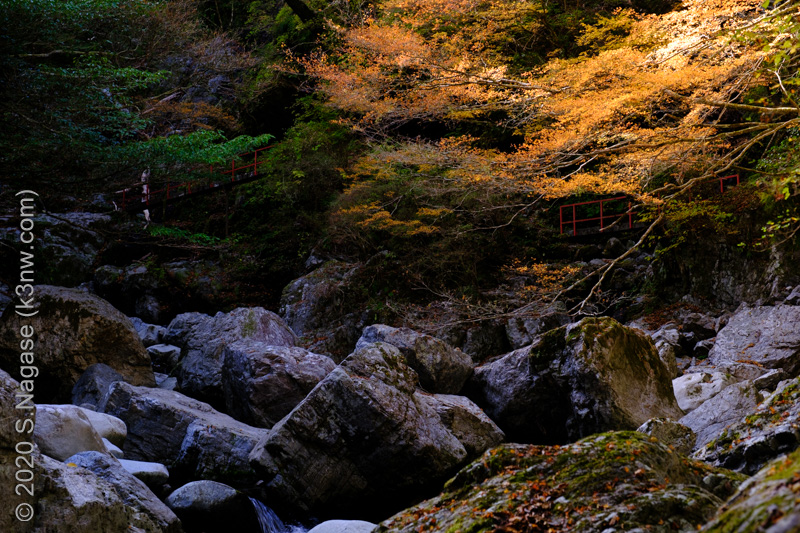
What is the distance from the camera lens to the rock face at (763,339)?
8398mm

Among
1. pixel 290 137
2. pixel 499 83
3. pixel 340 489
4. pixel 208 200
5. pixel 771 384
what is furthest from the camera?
pixel 208 200

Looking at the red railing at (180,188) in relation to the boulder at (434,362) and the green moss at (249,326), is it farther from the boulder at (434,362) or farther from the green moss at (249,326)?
the boulder at (434,362)

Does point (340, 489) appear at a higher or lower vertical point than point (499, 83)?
lower

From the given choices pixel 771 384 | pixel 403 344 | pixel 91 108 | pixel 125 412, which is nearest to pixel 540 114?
pixel 403 344

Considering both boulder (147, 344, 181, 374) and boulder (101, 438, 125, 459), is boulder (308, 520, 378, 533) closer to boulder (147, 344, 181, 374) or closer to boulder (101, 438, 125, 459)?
boulder (101, 438, 125, 459)

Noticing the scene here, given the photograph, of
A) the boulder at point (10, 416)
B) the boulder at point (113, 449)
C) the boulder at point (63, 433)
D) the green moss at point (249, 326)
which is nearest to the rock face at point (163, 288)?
the green moss at point (249, 326)

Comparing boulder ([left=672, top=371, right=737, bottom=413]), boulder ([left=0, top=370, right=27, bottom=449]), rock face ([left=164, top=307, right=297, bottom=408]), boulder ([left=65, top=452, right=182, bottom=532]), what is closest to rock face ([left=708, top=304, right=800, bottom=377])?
boulder ([left=672, top=371, right=737, bottom=413])

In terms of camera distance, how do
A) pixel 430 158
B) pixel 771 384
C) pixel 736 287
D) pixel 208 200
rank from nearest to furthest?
1. pixel 771 384
2. pixel 430 158
3. pixel 736 287
4. pixel 208 200

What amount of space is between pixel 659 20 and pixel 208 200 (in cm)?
1688

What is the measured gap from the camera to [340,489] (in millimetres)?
6355

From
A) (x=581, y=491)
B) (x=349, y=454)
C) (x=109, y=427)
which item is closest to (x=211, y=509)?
(x=349, y=454)

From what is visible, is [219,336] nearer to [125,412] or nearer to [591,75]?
Result: [125,412]

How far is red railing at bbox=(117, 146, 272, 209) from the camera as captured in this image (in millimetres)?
19031

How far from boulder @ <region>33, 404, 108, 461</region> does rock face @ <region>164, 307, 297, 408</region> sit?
390cm
